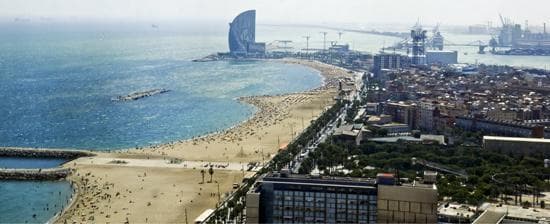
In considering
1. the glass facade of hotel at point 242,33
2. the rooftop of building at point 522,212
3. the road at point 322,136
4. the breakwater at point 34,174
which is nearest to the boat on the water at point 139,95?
the road at point 322,136

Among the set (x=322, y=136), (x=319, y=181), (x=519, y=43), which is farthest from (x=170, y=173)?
(x=519, y=43)

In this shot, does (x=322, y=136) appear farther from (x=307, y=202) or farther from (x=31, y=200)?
(x=307, y=202)

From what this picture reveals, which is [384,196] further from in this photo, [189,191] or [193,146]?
[193,146]

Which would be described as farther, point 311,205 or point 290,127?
point 290,127

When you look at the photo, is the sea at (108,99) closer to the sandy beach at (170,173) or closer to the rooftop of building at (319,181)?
the sandy beach at (170,173)

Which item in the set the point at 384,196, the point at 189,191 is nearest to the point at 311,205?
the point at 384,196

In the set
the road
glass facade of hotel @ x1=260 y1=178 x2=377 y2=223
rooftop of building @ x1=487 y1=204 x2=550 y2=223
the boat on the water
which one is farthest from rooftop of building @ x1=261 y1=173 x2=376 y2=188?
the boat on the water
